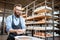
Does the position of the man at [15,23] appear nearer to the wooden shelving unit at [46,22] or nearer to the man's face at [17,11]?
the man's face at [17,11]

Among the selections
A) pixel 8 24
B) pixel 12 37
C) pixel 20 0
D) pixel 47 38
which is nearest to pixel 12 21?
pixel 8 24

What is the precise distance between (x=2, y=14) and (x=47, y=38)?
21.0 feet

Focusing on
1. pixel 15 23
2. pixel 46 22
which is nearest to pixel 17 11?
pixel 15 23

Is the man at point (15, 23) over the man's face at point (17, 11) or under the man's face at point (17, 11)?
under

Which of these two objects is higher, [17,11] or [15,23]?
[17,11]

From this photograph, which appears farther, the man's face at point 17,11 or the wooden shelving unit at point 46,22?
the wooden shelving unit at point 46,22

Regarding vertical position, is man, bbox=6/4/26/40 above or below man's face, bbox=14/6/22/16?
below

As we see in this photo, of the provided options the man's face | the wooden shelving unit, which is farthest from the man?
the wooden shelving unit

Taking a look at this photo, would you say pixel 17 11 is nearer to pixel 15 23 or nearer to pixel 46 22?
pixel 15 23

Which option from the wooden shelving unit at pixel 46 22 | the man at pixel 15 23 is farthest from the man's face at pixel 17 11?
the wooden shelving unit at pixel 46 22

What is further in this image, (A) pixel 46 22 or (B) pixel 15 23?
(A) pixel 46 22

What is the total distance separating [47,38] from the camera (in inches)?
181

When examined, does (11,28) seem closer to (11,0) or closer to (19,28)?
(19,28)

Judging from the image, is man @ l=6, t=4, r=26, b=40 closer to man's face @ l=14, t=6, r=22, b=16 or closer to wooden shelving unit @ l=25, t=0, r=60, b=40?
man's face @ l=14, t=6, r=22, b=16
